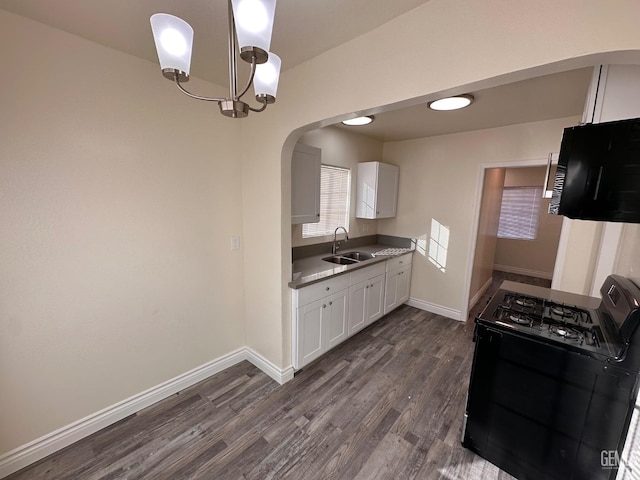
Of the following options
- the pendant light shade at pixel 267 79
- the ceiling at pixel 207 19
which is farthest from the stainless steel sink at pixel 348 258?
the pendant light shade at pixel 267 79

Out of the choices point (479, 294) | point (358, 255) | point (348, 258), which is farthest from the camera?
point (479, 294)

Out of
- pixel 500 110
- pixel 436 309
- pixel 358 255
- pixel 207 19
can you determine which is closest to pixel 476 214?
pixel 500 110

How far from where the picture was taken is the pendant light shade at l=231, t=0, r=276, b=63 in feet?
2.53

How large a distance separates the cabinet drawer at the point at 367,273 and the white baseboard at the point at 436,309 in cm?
113

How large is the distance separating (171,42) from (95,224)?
141 centimetres

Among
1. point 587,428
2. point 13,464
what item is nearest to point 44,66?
point 13,464

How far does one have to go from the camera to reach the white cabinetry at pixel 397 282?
3447 mm

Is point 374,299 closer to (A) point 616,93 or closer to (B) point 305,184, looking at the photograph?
(B) point 305,184

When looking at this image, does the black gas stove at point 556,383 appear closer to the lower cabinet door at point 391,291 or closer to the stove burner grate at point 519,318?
the stove burner grate at point 519,318

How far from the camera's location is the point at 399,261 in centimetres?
361

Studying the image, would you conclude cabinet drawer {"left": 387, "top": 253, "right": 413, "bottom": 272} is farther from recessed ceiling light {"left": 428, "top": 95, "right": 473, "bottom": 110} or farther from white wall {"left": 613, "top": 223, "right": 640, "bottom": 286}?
white wall {"left": 613, "top": 223, "right": 640, "bottom": 286}

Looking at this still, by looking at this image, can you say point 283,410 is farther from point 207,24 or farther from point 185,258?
point 207,24

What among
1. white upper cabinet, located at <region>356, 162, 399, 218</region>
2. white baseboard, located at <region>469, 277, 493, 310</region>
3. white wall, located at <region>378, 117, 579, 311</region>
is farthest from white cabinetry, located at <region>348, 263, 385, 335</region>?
white baseboard, located at <region>469, 277, 493, 310</region>

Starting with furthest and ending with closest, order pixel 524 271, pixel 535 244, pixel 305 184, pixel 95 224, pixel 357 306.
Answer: pixel 524 271 → pixel 535 244 → pixel 357 306 → pixel 305 184 → pixel 95 224
